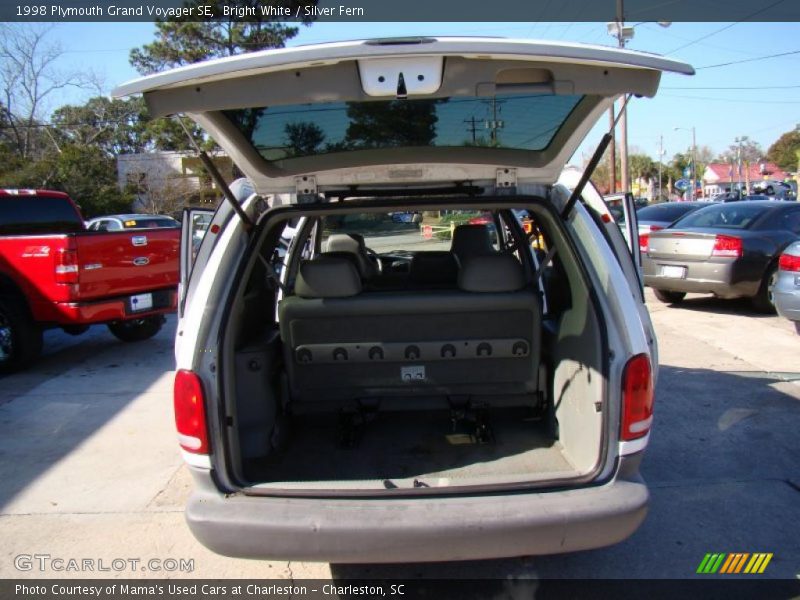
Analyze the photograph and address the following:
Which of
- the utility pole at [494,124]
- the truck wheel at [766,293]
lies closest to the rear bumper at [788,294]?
the truck wheel at [766,293]

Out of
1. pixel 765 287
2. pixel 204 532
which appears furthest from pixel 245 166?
pixel 765 287

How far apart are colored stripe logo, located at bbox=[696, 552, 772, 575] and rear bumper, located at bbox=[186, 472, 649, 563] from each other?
0.92 meters

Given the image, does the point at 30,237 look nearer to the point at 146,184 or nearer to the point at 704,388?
the point at 704,388

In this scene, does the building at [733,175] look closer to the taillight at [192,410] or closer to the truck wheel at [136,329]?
the truck wheel at [136,329]

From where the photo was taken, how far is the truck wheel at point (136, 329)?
824 cm

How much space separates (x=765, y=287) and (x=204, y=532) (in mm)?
8563

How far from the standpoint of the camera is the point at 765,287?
27.9 ft

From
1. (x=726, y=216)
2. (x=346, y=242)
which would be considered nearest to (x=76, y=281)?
(x=346, y=242)

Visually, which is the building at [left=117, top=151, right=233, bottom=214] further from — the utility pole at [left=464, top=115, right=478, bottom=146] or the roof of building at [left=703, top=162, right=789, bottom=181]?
the roof of building at [left=703, top=162, right=789, bottom=181]

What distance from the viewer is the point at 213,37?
2572cm

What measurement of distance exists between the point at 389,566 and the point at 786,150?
82839mm

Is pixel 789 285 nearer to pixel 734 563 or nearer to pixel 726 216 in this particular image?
pixel 726 216

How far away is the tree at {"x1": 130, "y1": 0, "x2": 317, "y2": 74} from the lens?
22.3m

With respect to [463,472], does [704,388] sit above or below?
below
